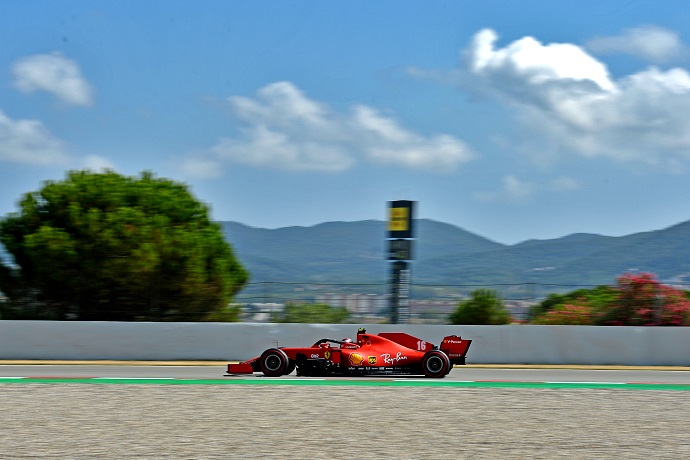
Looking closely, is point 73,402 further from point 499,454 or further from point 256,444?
point 499,454

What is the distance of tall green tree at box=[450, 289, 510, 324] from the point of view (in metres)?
25.0

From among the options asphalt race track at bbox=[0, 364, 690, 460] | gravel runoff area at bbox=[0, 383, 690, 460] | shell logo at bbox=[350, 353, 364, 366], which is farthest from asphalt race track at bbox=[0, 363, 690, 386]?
gravel runoff area at bbox=[0, 383, 690, 460]

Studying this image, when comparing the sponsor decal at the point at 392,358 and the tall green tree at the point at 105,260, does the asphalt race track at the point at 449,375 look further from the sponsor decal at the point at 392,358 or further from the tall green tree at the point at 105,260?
the tall green tree at the point at 105,260

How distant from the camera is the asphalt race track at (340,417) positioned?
9.12 meters

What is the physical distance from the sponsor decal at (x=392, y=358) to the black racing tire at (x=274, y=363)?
168 centimetres

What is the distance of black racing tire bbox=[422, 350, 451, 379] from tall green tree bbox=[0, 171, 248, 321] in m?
10.0

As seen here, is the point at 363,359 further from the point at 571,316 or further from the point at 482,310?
the point at 571,316

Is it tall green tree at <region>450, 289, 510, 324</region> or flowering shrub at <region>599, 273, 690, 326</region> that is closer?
flowering shrub at <region>599, 273, 690, 326</region>

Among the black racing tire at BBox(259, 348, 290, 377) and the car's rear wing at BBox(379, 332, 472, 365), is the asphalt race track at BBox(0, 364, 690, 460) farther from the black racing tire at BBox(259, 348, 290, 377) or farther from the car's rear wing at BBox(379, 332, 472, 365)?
the car's rear wing at BBox(379, 332, 472, 365)

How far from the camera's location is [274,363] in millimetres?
16500

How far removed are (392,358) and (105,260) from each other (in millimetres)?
12981

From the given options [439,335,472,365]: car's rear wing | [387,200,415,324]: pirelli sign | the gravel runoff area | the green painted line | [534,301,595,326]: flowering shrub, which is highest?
[387,200,415,324]: pirelli sign

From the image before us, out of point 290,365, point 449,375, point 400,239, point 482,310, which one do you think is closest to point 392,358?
point 449,375

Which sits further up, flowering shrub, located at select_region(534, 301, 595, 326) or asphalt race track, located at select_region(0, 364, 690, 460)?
flowering shrub, located at select_region(534, 301, 595, 326)
